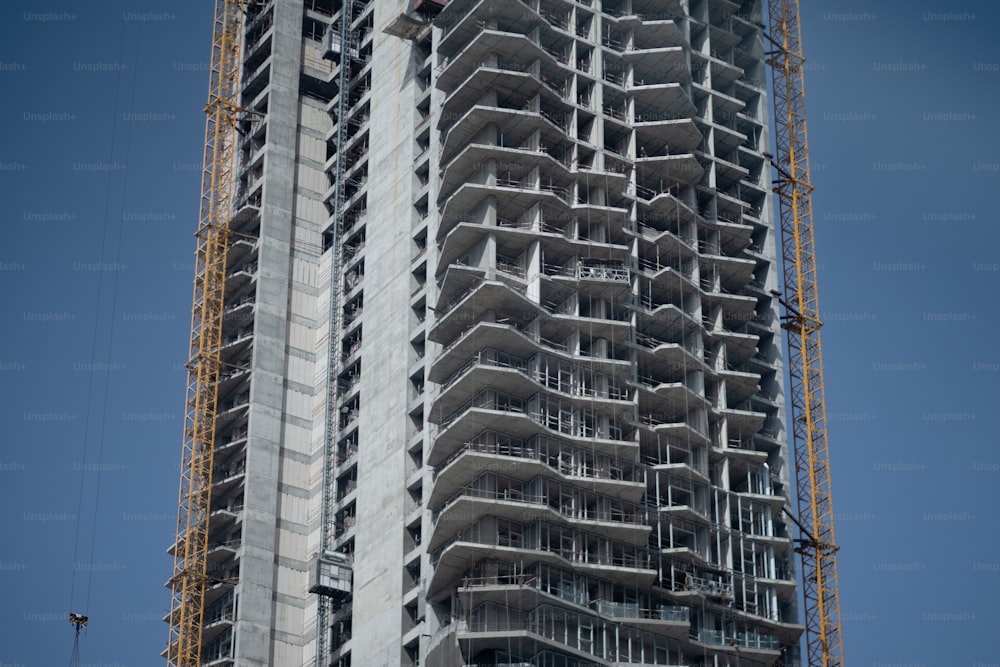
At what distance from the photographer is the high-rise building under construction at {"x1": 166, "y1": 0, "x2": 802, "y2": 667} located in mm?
161000

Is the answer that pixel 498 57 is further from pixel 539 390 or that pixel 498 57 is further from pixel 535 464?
pixel 535 464

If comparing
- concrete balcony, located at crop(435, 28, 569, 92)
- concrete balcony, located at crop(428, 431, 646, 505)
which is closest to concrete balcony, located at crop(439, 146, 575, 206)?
concrete balcony, located at crop(435, 28, 569, 92)

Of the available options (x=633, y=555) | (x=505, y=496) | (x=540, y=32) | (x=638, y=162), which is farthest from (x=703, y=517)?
(x=540, y=32)

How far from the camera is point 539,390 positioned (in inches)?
6447

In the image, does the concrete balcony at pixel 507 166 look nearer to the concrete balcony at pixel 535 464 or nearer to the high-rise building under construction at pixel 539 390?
the high-rise building under construction at pixel 539 390

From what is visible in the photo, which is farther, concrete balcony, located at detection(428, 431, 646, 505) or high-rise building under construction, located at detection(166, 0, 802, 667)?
high-rise building under construction, located at detection(166, 0, 802, 667)

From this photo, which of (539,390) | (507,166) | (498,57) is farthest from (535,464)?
(498,57)

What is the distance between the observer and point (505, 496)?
16062 centimetres

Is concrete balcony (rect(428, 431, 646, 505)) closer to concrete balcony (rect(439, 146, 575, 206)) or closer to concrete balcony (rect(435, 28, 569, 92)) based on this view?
concrete balcony (rect(439, 146, 575, 206))

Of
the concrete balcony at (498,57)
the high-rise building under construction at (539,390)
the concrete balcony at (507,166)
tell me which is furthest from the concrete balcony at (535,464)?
the concrete balcony at (498,57)

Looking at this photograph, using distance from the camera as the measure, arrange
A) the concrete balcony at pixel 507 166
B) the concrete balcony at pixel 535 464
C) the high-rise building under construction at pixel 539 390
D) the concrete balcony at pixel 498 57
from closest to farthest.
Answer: the concrete balcony at pixel 535 464 → the high-rise building under construction at pixel 539 390 → the concrete balcony at pixel 507 166 → the concrete balcony at pixel 498 57

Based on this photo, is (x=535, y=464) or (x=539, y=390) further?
(x=539, y=390)

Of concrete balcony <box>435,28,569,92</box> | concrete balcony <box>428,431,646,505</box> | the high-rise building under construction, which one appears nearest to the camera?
concrete balcony <box>428,431,646,505</box>

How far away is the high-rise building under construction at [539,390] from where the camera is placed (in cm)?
16100
